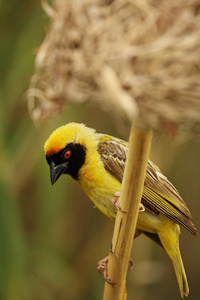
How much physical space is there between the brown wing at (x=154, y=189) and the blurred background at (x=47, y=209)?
0.23 meters

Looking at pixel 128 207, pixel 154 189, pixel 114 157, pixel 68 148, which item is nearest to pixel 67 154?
pixel 68 148

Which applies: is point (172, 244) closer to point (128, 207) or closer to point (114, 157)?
point (114, 157)

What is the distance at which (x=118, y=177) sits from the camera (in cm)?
200

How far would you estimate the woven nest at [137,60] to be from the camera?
0.95 m

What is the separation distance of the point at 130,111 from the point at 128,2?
0.84 feet

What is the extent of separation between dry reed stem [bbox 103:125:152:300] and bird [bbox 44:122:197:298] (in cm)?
42

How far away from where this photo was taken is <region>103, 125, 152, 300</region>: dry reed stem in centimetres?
113

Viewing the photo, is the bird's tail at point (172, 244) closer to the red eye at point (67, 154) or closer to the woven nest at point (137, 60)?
the red eye at point (67, 154)

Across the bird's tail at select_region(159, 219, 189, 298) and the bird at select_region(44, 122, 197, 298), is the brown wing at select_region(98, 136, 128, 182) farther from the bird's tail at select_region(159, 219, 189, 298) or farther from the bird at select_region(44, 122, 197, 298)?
the bird's tail at select_region(159, 219, 189, 298)

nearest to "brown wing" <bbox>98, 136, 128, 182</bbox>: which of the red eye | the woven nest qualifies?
the red eye

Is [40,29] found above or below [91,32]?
above

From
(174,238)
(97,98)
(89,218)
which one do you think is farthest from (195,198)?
(97,98)

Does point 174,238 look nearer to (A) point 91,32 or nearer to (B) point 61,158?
(B) point 61,158

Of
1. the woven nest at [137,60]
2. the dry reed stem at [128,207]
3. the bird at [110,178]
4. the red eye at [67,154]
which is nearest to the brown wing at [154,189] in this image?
the bird at [110,178]
